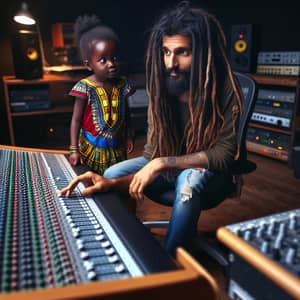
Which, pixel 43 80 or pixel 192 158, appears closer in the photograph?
pixel 192 158

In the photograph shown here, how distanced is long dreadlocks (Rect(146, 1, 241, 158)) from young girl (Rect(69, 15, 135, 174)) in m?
0.27

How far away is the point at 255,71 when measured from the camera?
3.41 m

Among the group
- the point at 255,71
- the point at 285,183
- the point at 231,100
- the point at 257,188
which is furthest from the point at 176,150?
the point at 255,71

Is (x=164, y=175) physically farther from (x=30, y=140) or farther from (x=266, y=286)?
(x=30, y=140)

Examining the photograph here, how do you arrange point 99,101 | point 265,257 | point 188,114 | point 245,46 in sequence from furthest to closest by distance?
point 245,46 → point 99,101 → point 188,114 → point 265,257

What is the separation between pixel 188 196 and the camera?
1306mm

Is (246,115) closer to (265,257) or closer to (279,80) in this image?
(265,257)

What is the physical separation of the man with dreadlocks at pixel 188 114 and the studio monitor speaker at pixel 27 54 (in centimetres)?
206

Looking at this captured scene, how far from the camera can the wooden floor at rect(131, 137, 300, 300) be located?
214 centimetres

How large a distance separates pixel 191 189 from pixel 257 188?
1.51 metres

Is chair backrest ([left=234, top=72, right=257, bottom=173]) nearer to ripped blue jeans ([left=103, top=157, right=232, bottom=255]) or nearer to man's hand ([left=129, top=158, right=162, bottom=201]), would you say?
ripped blue jeans ([left=103, top=157, right=232, bottom=255])

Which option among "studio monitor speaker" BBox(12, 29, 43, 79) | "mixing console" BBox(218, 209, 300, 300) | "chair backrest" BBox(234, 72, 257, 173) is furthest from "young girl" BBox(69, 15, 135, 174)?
"studio monitor speaker" BBox(12, 29, 43, 79)

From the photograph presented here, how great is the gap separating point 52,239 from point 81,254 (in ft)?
0.26

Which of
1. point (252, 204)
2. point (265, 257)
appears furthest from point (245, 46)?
point (265, 257)
